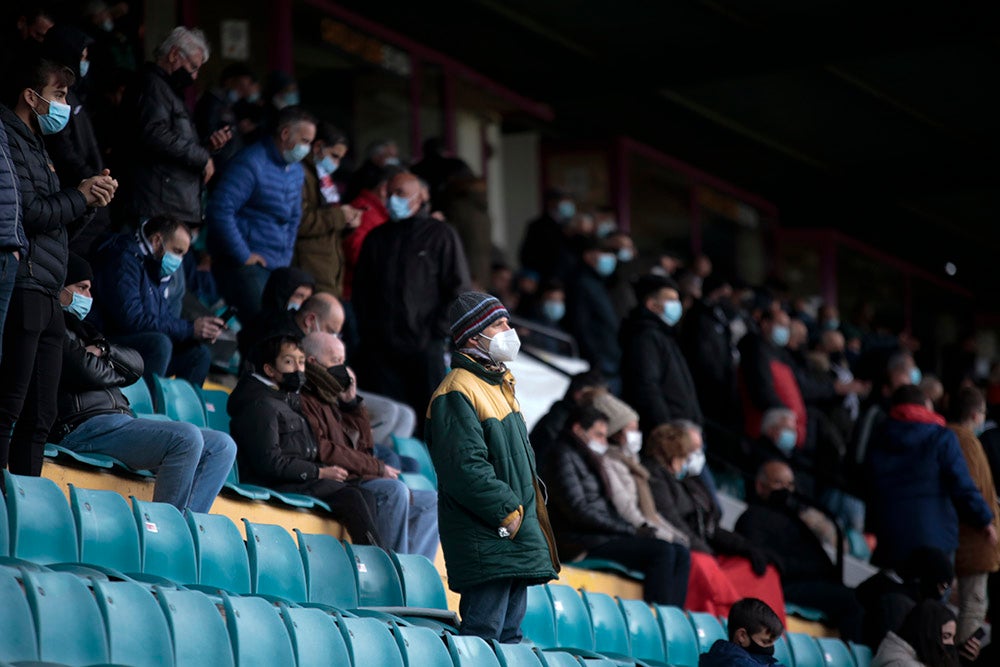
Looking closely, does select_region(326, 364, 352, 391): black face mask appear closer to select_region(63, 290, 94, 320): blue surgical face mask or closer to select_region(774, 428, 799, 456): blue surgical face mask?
select_region(63, 290, 94, 320): blue surgical face mask

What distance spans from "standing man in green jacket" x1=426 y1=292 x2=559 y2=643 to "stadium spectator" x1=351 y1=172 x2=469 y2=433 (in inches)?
119

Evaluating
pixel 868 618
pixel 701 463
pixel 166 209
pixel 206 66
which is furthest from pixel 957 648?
pixel 206 66

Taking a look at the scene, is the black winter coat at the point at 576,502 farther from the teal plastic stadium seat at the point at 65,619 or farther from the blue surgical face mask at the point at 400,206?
the teal plastic stadium seat at the point at 65,619

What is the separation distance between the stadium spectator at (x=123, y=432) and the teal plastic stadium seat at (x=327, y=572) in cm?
42

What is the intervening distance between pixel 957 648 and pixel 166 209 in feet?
14.9

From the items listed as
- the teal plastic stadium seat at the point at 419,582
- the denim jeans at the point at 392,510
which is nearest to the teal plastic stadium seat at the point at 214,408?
the denim jeans at the point at 392,510

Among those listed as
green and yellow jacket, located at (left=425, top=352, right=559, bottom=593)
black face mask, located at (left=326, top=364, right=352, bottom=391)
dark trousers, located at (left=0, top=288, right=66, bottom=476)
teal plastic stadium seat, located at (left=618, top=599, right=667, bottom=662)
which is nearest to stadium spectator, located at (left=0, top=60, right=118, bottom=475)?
dark trousers, located at (left=0, top=288, right=66, bottom=476)

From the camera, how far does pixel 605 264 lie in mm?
12641

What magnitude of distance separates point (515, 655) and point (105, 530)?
1.48 m

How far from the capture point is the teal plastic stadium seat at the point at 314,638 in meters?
5.23

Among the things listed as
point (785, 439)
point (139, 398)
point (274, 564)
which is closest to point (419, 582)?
point (274, 564)

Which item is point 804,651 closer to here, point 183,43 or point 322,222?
point 322,222

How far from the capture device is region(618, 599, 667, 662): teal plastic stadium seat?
7.57 metres

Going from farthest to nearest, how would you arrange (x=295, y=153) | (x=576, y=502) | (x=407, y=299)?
(x=407, y=299) < (x=295, y=153) < (x=576, y=502)
